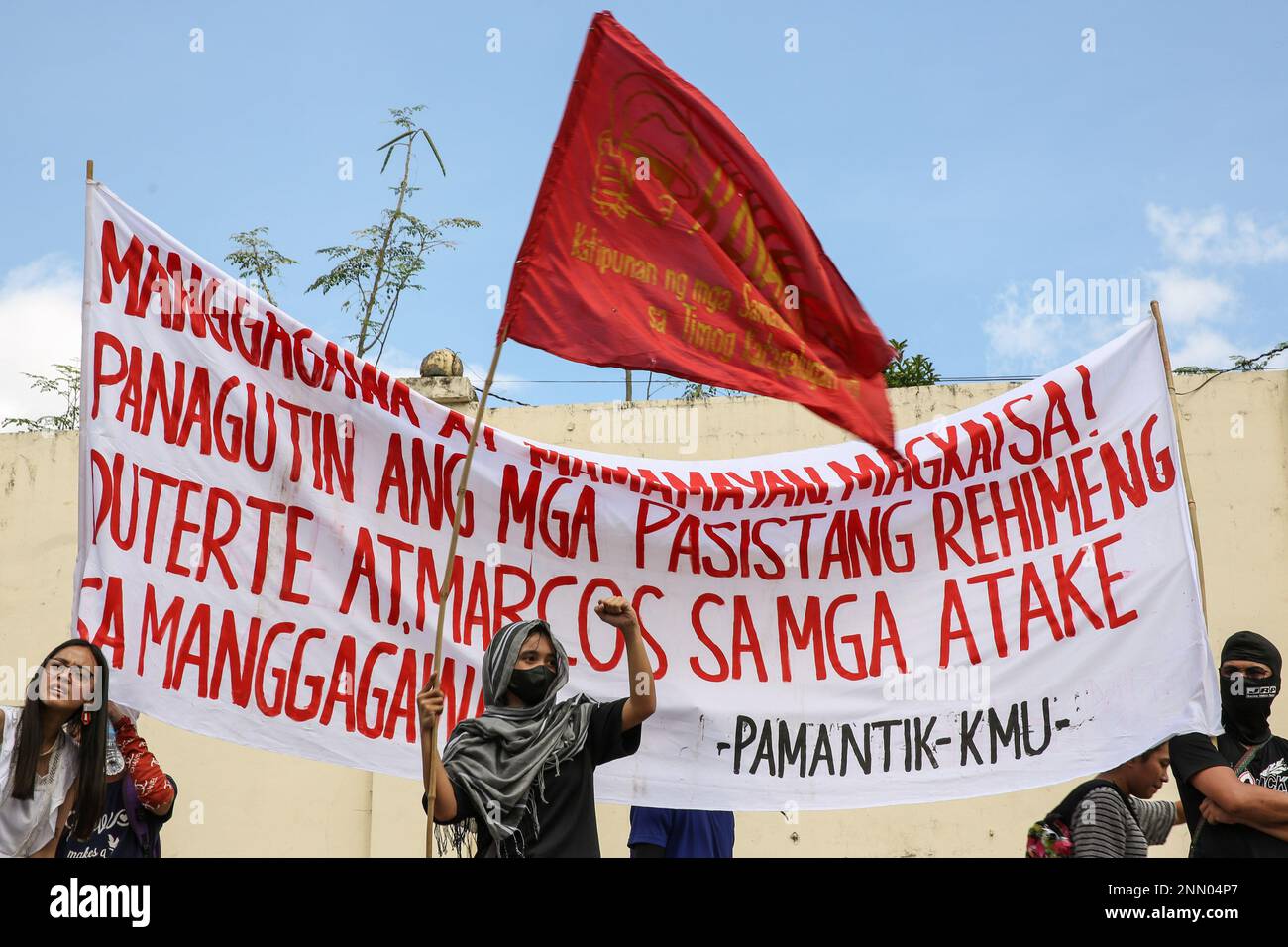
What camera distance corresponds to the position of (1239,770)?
427cm

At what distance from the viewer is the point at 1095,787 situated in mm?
4406

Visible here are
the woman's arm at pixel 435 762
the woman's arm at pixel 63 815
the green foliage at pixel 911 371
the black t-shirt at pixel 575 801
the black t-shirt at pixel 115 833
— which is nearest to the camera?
the woman's arm at pixel 435 762

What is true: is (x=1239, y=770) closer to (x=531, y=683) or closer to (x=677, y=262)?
(x=531, y=683)

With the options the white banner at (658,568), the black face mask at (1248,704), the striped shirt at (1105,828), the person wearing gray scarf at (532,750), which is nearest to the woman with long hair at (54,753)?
the white banner at (658,568)

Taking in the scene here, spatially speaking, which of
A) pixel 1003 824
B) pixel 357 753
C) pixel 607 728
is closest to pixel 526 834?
pixel 607 728

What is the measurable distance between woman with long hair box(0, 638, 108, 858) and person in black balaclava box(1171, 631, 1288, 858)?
3.19 meters

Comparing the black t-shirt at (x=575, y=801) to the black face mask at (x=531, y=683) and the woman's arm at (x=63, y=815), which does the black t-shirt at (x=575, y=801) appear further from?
the woman's arm at (x=63, y=815)

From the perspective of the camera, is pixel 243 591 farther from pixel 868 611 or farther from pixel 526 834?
pixel 868 611

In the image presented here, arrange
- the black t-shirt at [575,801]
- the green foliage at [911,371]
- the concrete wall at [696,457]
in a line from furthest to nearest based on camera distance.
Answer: the green foliage at [911,371], the concrete wall at [696,457], the black t-shirt at [575,801]

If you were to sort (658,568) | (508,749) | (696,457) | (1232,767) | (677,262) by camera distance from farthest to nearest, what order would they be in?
1. (696,457)
2. (658,568)
3. (677,262)
4. (1232,767)
5. (508,749)

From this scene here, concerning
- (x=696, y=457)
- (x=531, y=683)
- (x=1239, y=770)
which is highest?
(x=696, y=457)

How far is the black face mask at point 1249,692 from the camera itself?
4316 mm

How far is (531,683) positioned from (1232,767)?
2126 millimetres

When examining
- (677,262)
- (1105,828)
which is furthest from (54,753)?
(1105,828)
